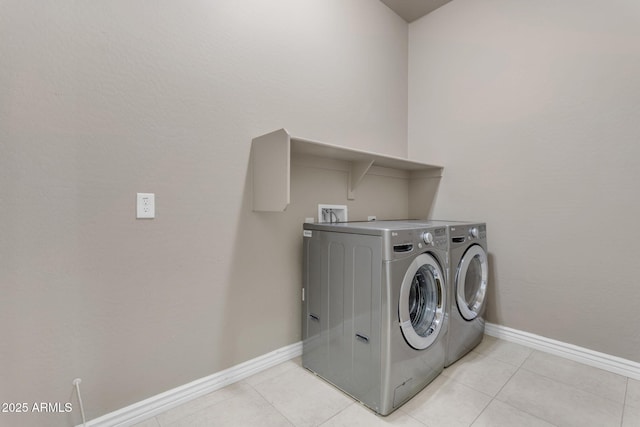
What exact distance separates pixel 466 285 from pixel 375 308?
1.02 m

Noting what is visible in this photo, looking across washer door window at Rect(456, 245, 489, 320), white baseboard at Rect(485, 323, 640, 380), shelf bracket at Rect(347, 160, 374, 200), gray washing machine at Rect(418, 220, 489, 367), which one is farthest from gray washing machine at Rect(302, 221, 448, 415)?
white baseboard at Rect(485, 323, 640, 380)

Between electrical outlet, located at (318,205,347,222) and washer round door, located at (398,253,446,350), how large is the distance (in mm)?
727

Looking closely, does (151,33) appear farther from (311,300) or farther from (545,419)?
(545,419)

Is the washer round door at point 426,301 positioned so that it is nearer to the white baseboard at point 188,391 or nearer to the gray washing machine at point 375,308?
the gray washing machine at point 375,308

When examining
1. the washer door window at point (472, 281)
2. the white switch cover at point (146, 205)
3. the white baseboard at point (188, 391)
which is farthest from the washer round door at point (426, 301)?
the white switch cover at point (146, 205)

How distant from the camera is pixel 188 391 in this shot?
1.49 metres

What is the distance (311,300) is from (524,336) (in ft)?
5.27

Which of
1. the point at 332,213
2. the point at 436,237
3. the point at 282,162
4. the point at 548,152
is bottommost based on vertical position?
the point at 436,237

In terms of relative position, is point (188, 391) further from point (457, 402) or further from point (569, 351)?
point (569, 351)

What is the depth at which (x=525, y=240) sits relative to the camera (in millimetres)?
2104

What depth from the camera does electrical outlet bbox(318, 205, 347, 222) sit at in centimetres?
207

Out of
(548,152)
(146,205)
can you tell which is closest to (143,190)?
(146,205)

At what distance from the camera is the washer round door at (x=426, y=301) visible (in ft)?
5.13

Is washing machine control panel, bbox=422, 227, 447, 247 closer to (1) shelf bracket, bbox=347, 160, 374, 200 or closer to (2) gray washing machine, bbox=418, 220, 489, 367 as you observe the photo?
(2) gray washing machine, bbox=418, 220, 489, 367
